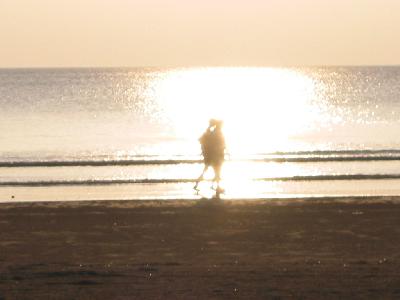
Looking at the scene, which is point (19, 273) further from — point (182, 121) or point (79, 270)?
point (182, 121)

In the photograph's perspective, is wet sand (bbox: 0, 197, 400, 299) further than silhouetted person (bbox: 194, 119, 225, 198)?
No

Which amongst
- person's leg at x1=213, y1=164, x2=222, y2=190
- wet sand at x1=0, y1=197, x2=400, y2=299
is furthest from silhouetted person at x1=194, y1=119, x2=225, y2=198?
wet sand at x1=0, y1=197, x2=400, y2=299

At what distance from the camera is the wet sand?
42.0ft

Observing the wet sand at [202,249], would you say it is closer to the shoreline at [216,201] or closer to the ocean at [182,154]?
the shoreline at [216,201]

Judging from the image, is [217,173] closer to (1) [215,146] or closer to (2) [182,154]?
(1) [215,146]

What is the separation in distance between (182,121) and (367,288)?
248 feet

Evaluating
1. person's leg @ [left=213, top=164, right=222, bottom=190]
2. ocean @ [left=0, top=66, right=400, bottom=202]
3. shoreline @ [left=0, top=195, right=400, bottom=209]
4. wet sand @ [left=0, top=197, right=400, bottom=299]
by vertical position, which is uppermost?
ocean @ [left=0, top=66, right=400, bottom=202]

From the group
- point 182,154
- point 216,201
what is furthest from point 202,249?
point 182,154

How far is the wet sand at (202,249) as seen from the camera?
12.8 meters

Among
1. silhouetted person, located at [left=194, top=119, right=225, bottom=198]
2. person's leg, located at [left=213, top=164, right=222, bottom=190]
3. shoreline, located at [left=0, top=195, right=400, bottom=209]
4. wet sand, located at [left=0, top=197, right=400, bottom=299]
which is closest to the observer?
wet sand, located at [left=0, top=197, right=400, bottom=299]

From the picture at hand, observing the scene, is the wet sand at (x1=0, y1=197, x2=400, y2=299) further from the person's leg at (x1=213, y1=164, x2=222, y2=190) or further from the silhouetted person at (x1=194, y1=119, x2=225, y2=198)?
the silhouetted person at (x1=194, y1=119, x2=225, y2=198)

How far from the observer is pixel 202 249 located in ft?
51.6

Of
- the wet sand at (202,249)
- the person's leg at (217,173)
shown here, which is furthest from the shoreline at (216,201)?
the person's leg at (217,173)

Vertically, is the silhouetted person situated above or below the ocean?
below
